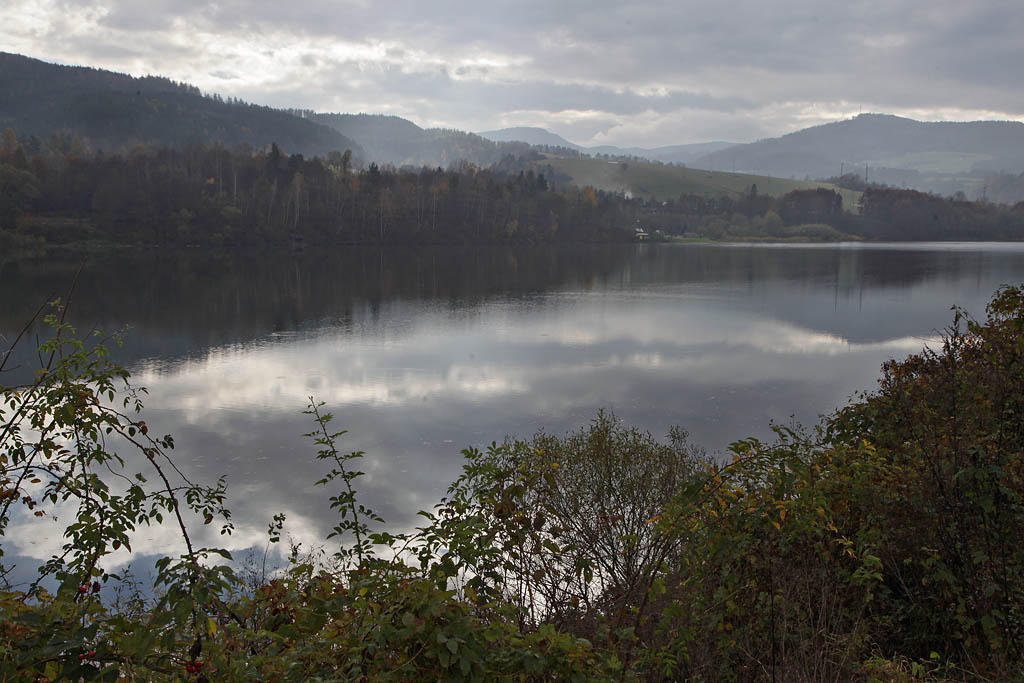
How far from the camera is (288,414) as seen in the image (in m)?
27.4

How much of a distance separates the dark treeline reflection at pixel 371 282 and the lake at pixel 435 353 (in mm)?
447

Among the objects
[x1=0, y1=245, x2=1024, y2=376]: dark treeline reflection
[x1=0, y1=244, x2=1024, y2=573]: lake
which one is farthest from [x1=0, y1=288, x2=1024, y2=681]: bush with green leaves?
[x1=0, y1=245, x2=1024, y2=376]: dark treeline reflection

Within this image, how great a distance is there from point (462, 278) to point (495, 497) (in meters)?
78.2

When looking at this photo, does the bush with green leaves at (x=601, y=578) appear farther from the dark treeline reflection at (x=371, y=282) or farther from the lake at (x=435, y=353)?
the dark treeline reflection at (x=371, y=282)

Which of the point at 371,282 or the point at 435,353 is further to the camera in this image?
the point at 371,282

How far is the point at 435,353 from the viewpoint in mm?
40969

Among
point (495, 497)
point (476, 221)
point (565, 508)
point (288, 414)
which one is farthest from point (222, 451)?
point (476, 221)

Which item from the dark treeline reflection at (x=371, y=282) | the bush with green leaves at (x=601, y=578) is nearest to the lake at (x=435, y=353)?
the dark treeline reflection at (x=371, y=282)

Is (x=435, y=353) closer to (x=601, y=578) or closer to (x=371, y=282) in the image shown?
(x=601, y=578)

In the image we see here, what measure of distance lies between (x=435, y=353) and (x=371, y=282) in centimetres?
3900

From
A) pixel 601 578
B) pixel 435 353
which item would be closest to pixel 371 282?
pixel 435 353

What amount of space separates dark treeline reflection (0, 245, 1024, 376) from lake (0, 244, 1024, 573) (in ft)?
1.47

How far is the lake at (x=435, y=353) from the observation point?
22.7 m

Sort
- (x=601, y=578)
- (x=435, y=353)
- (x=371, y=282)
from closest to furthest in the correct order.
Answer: (x=601, y=578) < (x=435, y=353) < (x=371, y=282)
